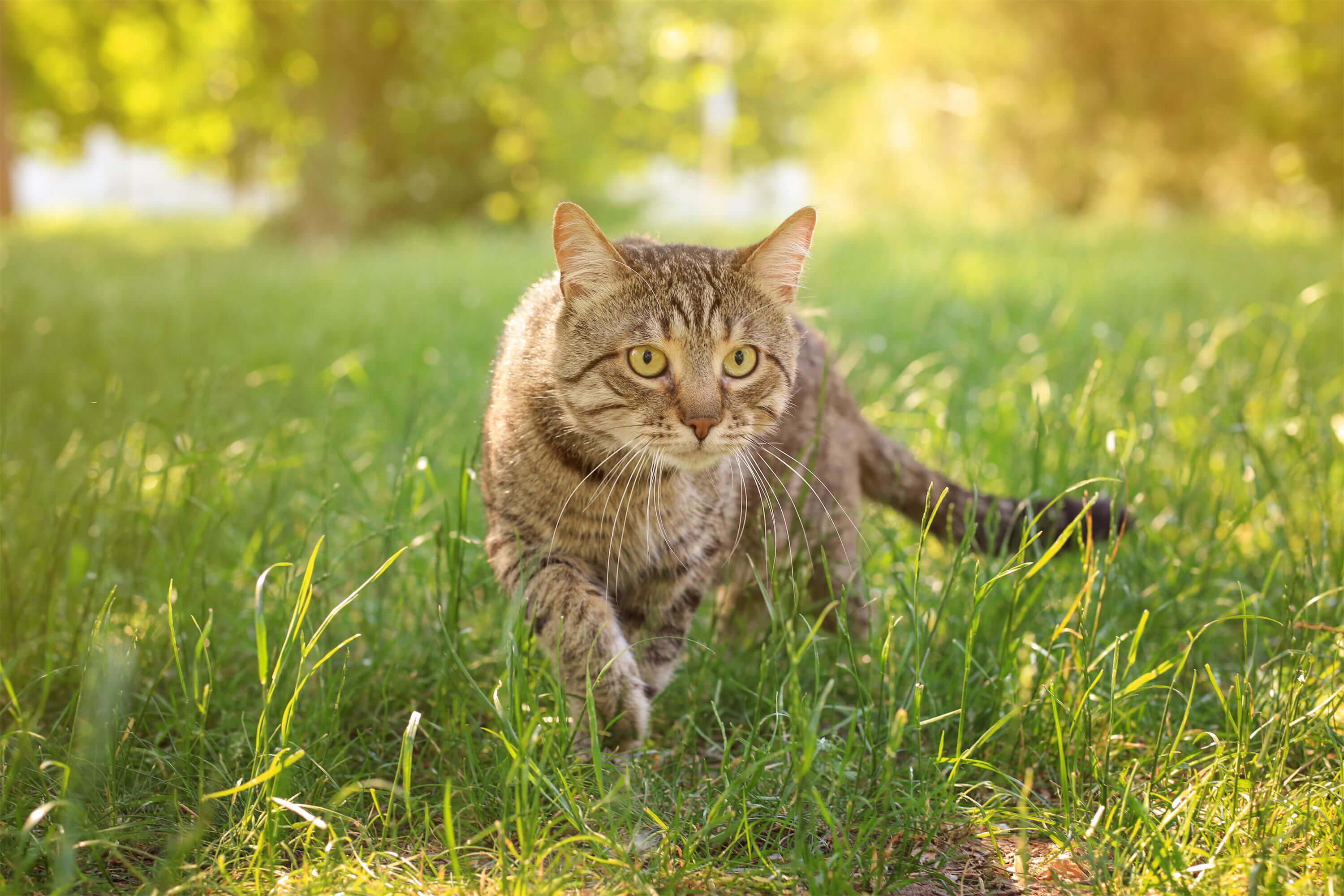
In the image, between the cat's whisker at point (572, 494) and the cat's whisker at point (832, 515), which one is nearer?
the cat's whisker at point (572, 494)

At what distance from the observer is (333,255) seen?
12.3 m

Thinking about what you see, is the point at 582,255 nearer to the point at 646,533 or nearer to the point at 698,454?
the point at 698,454

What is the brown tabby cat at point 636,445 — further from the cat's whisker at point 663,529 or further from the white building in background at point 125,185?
the white building in background at point 125,185

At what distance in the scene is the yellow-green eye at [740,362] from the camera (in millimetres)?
2439

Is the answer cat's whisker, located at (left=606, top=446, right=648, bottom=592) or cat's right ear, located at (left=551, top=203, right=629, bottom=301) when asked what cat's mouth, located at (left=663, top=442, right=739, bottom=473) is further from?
cat's right ear, located at (left=551, top=203, right=629, bottom=301)

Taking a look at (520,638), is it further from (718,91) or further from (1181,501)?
(718,91)

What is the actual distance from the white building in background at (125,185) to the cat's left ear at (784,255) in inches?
1539

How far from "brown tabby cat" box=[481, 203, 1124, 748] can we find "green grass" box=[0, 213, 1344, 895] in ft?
0.41

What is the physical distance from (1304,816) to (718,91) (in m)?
29.4

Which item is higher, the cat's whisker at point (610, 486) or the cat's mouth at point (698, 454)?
the cat's mouth at point (698, 454)

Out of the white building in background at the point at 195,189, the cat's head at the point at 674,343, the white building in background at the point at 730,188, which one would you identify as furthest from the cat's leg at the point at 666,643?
the white building in background at the point at 730,188

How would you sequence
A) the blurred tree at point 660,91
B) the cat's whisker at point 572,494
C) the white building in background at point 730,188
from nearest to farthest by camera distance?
the cat's whisker at point 572,494, the blurred tree at point 660,91, the white building in background at point 730,188

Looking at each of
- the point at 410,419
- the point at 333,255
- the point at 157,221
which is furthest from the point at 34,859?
the point at 157,221

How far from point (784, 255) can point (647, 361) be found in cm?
48
